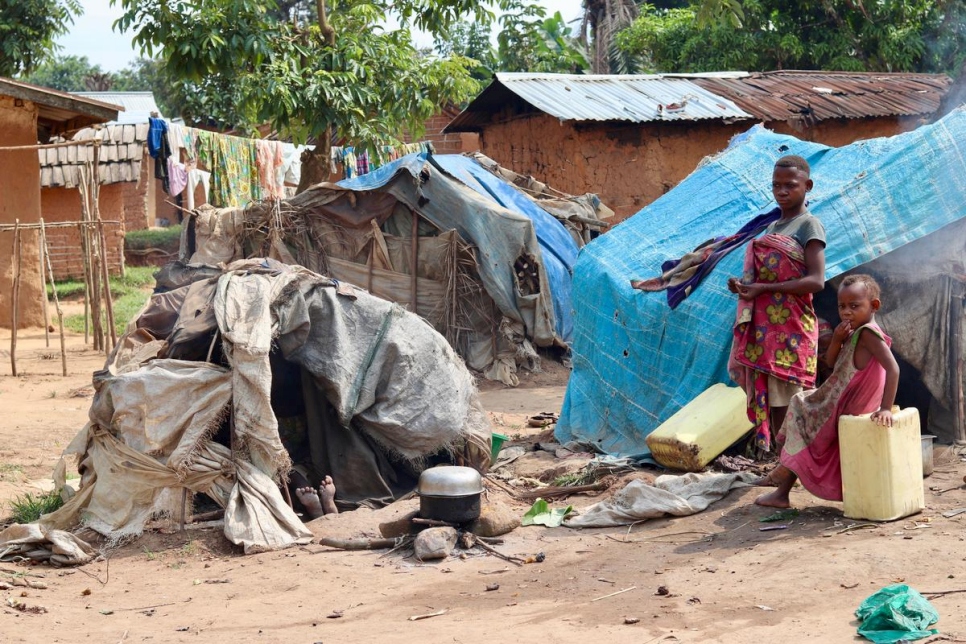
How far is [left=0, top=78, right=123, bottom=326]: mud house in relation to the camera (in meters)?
12.0

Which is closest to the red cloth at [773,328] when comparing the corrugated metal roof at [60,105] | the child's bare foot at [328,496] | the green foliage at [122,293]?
the child's bare foot at [328,496]

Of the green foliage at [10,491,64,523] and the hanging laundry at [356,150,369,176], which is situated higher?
the hanging laundry at [356,150,369,176]

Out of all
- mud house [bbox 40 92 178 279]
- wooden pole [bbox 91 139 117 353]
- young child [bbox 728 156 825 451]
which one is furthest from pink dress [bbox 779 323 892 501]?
mud house [bbox 40 92 178 279]

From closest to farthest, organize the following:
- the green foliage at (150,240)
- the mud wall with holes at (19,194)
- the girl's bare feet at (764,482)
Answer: the girl's bare feet at (764,482), the mud wall with holes at (19,194), the green foliage at (150,240)

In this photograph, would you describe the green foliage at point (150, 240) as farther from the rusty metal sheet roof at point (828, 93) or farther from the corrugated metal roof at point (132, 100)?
the rusty metal sheet roof at point (828, 93)

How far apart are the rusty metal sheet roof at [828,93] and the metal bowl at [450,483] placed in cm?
937

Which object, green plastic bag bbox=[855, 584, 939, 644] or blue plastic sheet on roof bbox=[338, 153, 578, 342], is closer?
green plastic bag bbox=[855, 584, 939, 644]

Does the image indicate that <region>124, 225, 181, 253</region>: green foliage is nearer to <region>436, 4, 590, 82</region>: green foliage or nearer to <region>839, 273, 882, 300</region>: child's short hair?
<region>436, 4, 590, 82</region>: green foliage

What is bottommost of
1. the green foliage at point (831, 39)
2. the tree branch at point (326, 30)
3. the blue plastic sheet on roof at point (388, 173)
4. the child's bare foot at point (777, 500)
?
the child's bare foot at point (777, 500)

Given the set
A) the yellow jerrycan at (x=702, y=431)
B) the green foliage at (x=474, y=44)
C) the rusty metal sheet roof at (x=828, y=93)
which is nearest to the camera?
the yellow jerrycan at (x=702, y=431)

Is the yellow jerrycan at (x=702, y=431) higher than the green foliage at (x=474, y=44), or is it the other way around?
the green foliage at (x=474, y=44)

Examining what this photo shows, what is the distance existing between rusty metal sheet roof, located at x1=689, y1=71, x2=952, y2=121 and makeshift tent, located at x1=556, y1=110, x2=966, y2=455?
6.54 metres

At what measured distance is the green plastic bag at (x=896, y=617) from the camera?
3.42 meters

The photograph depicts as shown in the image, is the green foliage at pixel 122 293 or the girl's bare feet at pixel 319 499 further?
the green foliage at pixel 122 293
